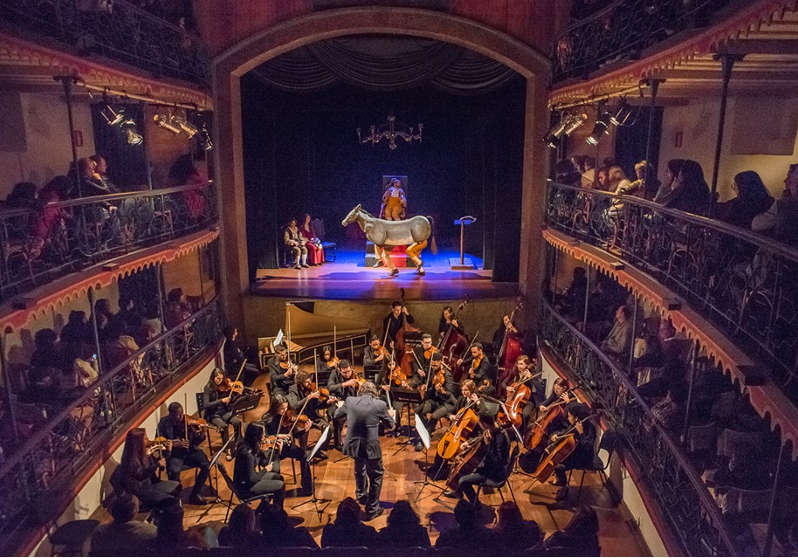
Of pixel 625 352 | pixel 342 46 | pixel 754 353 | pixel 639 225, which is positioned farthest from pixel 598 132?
pixel 342 46

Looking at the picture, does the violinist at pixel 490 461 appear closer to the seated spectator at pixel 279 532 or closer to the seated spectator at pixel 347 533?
the seated spectator at pixel 347 533

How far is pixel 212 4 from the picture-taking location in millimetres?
12336

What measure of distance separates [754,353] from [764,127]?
19.1ft

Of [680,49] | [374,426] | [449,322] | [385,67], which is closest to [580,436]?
[374,426]

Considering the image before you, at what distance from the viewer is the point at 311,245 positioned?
1656cm

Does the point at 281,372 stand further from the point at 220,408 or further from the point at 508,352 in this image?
the point at 508,352

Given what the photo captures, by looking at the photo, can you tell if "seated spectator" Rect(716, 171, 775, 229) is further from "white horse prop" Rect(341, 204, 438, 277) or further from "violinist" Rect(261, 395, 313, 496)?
"white horse prop" Rect(341, 204, 438, 277)

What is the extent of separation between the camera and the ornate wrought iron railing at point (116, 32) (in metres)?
7.13

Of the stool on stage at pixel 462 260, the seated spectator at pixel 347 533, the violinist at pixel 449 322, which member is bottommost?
the seated spectator at pixel 347 533

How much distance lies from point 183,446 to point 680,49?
7332mm

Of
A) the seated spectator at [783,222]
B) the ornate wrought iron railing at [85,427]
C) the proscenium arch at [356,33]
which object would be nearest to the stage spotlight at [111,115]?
the proscenium arch at [356,33]

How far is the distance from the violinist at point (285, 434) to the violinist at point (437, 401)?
203 cm

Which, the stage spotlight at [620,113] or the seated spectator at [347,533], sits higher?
the stage spotlight at [620,113]

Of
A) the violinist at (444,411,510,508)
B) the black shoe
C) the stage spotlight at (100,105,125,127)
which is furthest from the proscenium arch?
the black shoe
